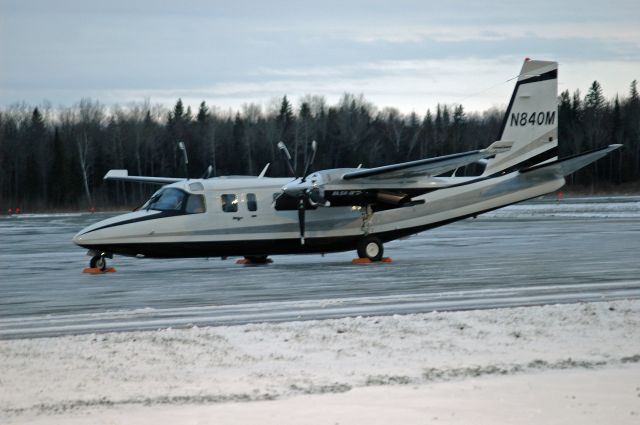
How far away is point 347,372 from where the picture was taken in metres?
10.2

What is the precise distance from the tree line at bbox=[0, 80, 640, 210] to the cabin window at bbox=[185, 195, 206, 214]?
213 ft

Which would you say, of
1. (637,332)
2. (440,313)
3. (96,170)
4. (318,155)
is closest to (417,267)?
(440,313)

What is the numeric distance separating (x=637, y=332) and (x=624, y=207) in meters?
43.6

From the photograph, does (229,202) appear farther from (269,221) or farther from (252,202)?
(269,221)

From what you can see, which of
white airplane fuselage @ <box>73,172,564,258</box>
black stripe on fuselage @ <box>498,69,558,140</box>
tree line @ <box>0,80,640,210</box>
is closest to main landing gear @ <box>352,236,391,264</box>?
white airplane fuselage @ <box>73,172,564,258</box>

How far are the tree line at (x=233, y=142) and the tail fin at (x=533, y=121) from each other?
63.5 meters

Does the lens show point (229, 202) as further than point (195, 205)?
Yes

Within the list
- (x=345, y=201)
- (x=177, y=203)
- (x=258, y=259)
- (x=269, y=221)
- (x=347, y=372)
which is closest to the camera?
Answer: (x=347, y=372)

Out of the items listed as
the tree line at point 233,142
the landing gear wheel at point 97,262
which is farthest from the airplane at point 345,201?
the tree line at point 233,142

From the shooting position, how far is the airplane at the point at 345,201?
2242 centimetres

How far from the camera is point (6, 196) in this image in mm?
95625

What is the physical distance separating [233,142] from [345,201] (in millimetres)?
82907

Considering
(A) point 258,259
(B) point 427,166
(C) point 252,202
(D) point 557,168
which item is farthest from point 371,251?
(D) point 557,168

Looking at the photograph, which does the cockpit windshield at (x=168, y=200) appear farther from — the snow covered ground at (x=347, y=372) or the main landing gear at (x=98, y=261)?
the snow covered ground at (x=347, y=372)
